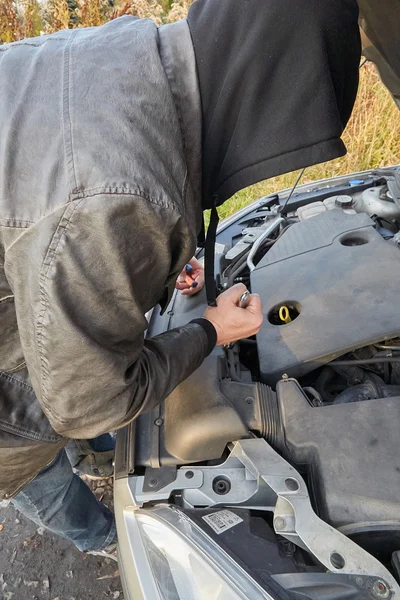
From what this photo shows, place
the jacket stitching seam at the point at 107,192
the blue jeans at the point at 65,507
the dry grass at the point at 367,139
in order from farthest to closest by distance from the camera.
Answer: the dry grass at the point at 367,139
the blue jeans at the point at 65,507
the jacket stitching seam at the point at 107,192

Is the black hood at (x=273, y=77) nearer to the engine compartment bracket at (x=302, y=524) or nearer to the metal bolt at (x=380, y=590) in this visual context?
the engine compartment bracket at (x=302, y=524)

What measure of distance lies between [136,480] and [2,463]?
36cm

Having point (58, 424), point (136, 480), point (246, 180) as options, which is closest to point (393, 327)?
point (246, 180)

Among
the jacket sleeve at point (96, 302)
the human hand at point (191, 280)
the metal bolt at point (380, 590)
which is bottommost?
the metal bolt at point (380, 590)

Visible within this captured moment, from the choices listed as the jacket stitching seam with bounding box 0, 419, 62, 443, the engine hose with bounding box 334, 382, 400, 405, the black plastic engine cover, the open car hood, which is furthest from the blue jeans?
the open car hood

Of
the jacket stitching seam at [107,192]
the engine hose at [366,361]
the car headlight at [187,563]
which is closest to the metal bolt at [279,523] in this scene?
the car headlight at [187,563]

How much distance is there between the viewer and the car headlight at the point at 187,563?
0.89 meters

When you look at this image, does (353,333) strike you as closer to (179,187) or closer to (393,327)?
(393,327)

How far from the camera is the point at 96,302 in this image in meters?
0.80

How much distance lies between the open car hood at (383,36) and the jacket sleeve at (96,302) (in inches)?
35.1

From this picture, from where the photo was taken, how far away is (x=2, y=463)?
4.06ft

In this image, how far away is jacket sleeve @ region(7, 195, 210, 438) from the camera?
757 mm

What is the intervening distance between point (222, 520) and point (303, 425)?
309 mm

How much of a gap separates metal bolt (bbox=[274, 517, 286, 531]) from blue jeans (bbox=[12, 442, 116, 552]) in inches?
31.7
